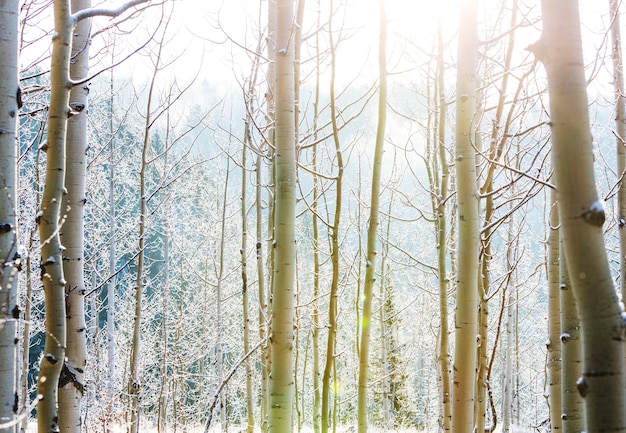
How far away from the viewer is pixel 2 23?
1582 mm

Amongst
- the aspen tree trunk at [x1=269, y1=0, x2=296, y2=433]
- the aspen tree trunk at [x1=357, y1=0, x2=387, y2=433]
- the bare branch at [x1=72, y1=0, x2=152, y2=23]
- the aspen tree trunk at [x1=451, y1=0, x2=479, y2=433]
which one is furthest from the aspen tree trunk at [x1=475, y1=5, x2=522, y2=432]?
the bare branch at [x1=72, y1=0, x2=152, y2=23]

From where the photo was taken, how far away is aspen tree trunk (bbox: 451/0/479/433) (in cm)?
232

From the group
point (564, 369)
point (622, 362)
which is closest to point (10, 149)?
point (622, 362)

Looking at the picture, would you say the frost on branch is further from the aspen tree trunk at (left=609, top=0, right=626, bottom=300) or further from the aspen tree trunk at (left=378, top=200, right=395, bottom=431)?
the aspen tree trunk at (left=378, top=200, right=395, bottom=431)

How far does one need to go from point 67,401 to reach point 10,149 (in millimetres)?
1352

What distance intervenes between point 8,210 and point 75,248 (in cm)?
104

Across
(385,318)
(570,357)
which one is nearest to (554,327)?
(570,357)

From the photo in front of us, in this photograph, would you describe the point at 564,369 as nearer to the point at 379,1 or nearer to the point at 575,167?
the point at 575,167

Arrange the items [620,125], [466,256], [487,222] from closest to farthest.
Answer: [466,256], [487,222], [620,125]

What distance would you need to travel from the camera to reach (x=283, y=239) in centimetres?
241

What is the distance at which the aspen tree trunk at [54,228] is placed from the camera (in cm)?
183

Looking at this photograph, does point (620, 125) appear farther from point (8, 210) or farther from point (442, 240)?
point (8, 210)

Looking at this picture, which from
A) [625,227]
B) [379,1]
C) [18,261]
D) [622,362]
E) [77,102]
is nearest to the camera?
[622,362]

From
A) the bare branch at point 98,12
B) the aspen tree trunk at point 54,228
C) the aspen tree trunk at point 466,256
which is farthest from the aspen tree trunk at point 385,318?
the aspen tree trunk at point 54,228
